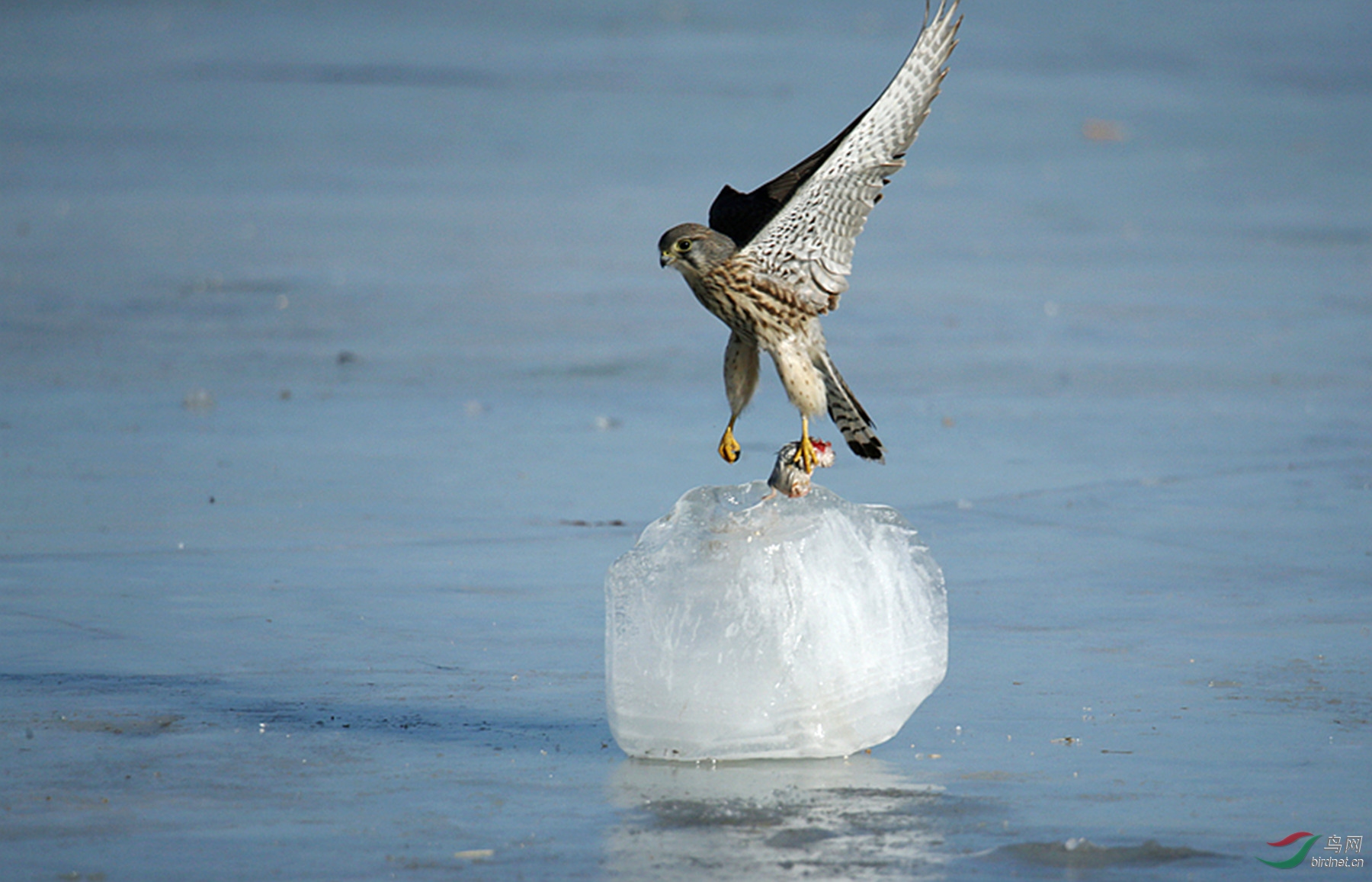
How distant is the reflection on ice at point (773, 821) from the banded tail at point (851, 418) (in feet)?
4.54

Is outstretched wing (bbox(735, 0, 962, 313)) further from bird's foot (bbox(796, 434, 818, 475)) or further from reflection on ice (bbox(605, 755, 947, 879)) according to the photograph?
reflection on ice (bbox(605, 755, 947, 879))

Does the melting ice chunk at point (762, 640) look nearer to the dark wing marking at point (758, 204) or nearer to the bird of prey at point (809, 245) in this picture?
the bird of prey at point (809, 245)

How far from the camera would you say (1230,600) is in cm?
642

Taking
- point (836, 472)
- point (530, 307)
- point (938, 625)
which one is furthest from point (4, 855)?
point (530, 307)

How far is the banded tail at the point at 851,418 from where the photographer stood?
6125mm

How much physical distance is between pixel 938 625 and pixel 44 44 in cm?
2163

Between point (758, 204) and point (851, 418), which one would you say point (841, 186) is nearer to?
point (758, 204)

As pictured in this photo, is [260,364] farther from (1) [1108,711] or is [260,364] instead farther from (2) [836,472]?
(1) [1108,711]

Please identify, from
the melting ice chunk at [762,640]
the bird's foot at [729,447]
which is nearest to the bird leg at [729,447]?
the bird's foot at [729,447]

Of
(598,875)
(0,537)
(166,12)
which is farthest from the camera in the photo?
(166,12)

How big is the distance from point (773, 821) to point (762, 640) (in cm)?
57

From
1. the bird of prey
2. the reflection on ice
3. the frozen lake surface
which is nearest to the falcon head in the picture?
the bird of prey

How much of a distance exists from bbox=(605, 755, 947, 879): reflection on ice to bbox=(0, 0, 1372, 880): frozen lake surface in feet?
0.05

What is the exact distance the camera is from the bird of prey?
5.93 meters
